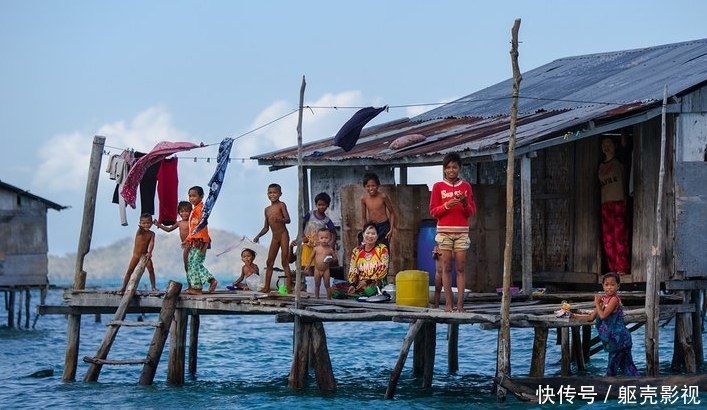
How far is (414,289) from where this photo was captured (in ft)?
51.3

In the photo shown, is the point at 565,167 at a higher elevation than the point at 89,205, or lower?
higher

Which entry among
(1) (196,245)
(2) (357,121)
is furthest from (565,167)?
(1) (196,245)

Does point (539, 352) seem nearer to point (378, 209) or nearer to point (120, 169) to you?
point (378, 209)

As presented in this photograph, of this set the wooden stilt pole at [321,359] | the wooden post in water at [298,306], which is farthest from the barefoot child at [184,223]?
the wooden stilt pole at [321,359]

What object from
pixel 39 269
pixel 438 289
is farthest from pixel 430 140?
pixel 39 269

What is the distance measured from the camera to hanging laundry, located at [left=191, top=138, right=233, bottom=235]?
1755cm

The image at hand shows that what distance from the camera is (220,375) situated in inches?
900

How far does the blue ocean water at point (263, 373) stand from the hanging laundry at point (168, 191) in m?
2.39

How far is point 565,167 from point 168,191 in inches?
225

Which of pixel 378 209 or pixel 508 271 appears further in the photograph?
pixel 378 209

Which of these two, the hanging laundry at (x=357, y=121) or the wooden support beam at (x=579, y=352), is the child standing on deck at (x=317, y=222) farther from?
the wooden support beam at (x=579, y=352)

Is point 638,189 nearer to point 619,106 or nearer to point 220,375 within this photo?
point 619,106

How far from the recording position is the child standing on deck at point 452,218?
1473 centimetres

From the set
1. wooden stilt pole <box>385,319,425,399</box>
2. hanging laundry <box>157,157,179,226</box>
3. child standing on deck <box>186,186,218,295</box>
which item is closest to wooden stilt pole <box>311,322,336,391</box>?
wooden stilt pole <box>385,319,425,399</box>
